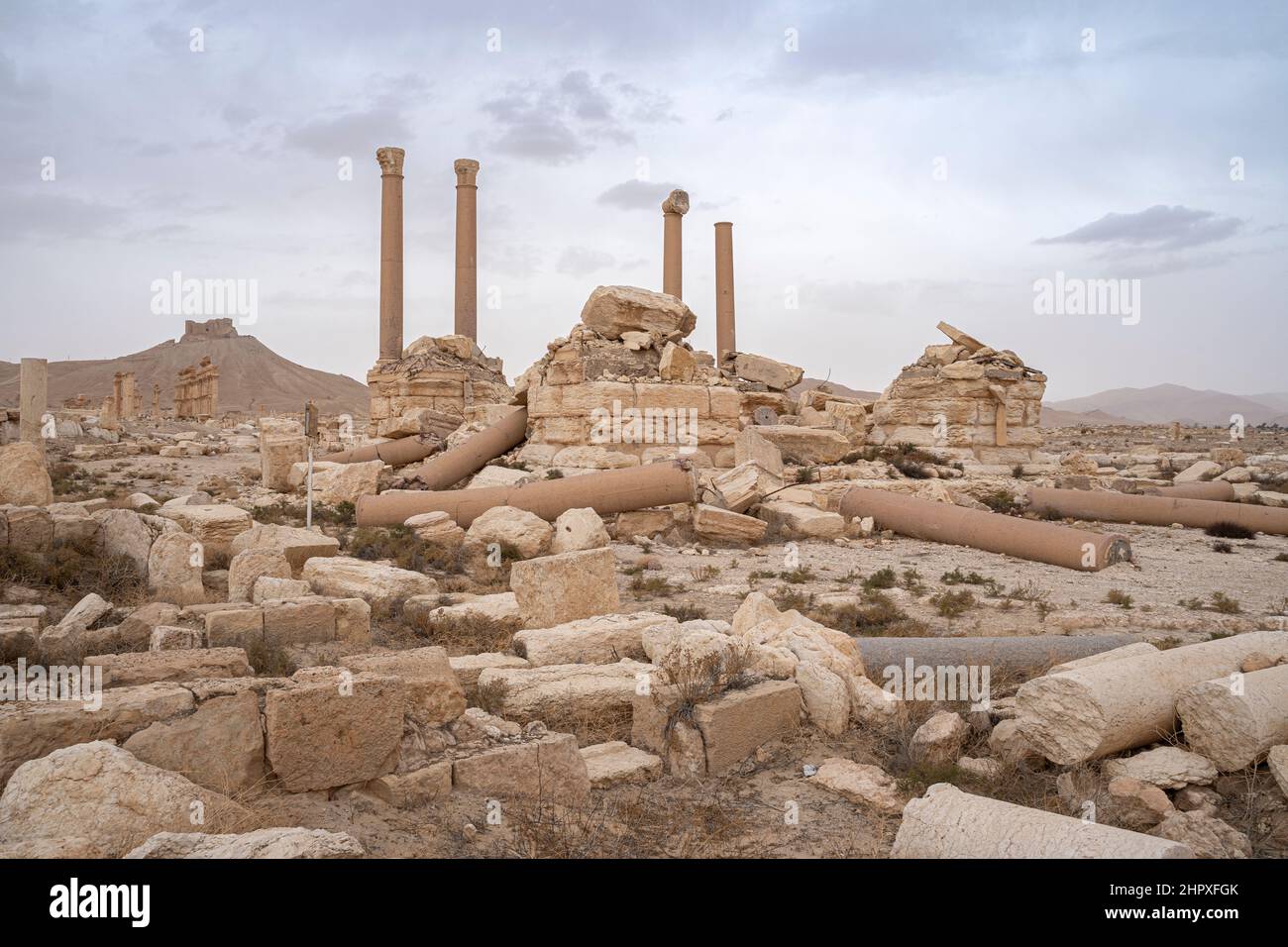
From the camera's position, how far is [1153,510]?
45.3 ft

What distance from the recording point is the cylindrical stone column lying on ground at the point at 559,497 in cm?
1138

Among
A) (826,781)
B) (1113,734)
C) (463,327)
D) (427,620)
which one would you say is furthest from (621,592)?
(463,327)

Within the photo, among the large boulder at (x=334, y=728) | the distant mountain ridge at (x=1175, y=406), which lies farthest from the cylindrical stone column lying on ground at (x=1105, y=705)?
the distant mountain ridge at (x=1175, y=406)

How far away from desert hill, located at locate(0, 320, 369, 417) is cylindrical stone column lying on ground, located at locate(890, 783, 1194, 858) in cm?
7328

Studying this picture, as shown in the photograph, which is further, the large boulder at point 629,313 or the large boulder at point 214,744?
the large boulder at point 629,313

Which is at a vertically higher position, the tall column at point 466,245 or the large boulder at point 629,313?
the tall column at point 466,245

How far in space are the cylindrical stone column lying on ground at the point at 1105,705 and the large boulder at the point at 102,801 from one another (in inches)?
144

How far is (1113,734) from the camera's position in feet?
13.6

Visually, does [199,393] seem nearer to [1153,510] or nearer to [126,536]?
[126,536]

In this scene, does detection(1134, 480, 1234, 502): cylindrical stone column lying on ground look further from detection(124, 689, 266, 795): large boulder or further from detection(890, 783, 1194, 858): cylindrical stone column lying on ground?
detection(124, 689, 266, 795): large boulder

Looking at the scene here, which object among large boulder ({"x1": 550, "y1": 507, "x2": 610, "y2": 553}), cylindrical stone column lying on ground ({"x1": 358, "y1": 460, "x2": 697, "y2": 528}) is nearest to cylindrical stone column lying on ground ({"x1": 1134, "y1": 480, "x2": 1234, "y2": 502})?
cylindrical stone column lying on ground ({"x1": 358, "y1": 460, "x2": 697, "y2": 528})

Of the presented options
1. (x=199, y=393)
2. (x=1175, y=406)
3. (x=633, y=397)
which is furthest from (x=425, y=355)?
(x=1175, y=406)

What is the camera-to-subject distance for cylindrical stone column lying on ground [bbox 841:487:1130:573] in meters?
10.2

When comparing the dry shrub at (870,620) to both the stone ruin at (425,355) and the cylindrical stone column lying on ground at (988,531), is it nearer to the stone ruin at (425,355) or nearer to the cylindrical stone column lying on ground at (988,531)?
the cylindrical stone column lying on ground at (988,531)
